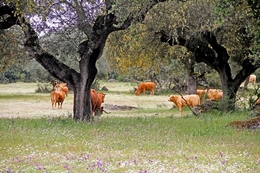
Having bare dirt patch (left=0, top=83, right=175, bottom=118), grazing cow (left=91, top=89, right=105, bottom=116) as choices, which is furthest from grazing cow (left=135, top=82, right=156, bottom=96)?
grazing cow (left=91, top=89, right=105, bottom=116)

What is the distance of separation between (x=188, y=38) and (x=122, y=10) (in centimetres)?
686

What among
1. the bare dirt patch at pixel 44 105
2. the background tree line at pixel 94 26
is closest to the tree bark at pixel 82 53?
the background tree line at pixel 94 26

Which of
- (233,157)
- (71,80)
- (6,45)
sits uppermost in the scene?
(6,45)

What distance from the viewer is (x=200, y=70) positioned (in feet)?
98.9

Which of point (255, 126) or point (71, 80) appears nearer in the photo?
point (255, 126)

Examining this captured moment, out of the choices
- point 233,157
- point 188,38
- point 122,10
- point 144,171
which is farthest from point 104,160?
point 188,38

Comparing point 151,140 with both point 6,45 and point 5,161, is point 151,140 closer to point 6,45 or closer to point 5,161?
point 5,161

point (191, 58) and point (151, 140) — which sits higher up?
point (191, 58)

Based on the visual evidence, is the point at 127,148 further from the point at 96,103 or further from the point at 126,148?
the point at 96,103

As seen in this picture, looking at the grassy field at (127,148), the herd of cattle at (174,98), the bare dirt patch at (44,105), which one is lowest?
the bare dirt patch at (44,105)

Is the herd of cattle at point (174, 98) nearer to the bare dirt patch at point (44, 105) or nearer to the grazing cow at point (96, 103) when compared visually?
the grazing cow at point (96, 103)

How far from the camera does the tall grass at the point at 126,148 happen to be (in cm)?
859

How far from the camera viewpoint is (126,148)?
10852mm

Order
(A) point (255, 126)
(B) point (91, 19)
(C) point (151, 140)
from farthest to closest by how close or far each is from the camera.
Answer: (B) point (91, 19) → (A) point (255, 126) → (C) point (151, 140)
